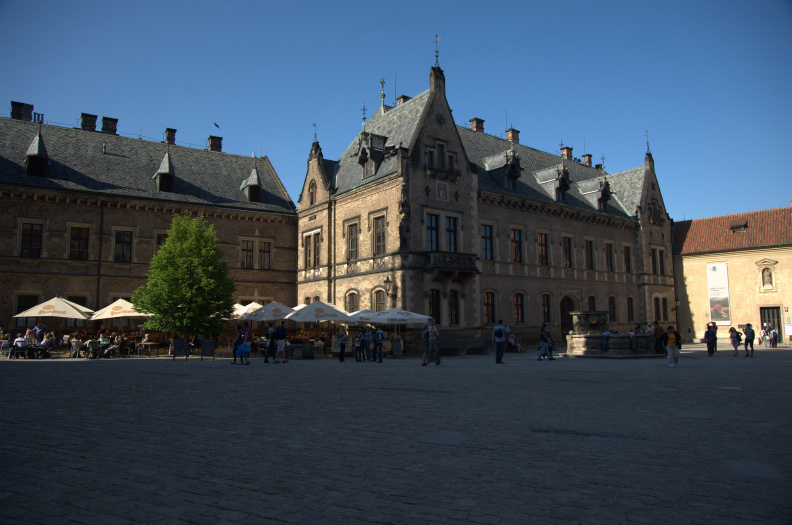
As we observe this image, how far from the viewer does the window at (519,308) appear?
37737mm

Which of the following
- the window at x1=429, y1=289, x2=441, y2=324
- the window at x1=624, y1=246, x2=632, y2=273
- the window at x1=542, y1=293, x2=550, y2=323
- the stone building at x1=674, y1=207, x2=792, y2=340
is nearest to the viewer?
the window at x1=429, y1=289, x2=441, y2=324

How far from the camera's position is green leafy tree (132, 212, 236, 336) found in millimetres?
29688

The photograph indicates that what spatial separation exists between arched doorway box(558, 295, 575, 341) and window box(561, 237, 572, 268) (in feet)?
7.86

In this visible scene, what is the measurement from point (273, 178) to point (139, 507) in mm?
40984

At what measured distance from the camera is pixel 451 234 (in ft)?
112

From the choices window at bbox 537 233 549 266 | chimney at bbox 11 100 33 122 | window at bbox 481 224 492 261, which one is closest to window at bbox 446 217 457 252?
window at bbox 481 224 492 261

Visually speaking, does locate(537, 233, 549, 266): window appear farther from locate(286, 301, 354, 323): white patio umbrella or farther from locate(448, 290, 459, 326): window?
locate(286, 301, 354, 323): white patio umbrella

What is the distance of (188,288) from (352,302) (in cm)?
980

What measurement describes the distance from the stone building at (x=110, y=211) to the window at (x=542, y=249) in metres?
17.1

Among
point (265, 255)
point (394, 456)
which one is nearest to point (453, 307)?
point (265, 255)

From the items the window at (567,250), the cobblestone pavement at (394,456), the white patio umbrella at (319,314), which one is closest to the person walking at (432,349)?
the white patio umbrella at (319,314)

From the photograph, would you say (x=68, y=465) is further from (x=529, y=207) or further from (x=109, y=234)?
(x=529, y=207)

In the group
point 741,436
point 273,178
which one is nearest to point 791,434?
point 741,436

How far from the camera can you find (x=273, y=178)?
44531 mm
